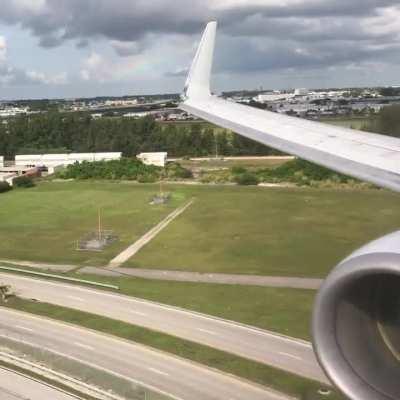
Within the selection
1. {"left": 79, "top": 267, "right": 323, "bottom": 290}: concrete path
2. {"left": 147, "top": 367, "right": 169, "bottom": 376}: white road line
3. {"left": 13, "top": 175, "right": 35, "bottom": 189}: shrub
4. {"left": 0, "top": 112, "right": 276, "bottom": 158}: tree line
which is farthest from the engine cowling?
{"left": 0, "top": 112, "right": 276, "bottom": 158}: tree line

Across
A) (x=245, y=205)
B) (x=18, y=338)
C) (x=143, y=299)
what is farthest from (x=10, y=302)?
(x=245, y=205)

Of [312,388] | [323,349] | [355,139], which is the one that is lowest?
[312,388]

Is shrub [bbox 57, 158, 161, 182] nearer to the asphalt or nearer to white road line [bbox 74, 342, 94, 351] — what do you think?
the asphalt

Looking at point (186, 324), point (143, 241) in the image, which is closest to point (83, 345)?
point (186, 324)

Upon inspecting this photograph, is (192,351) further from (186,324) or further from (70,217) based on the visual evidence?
(70,217)

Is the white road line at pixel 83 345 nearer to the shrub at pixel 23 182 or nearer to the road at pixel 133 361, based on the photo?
the road at pixel 133 361

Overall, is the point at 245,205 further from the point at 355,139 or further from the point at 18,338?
the point at 355,139
